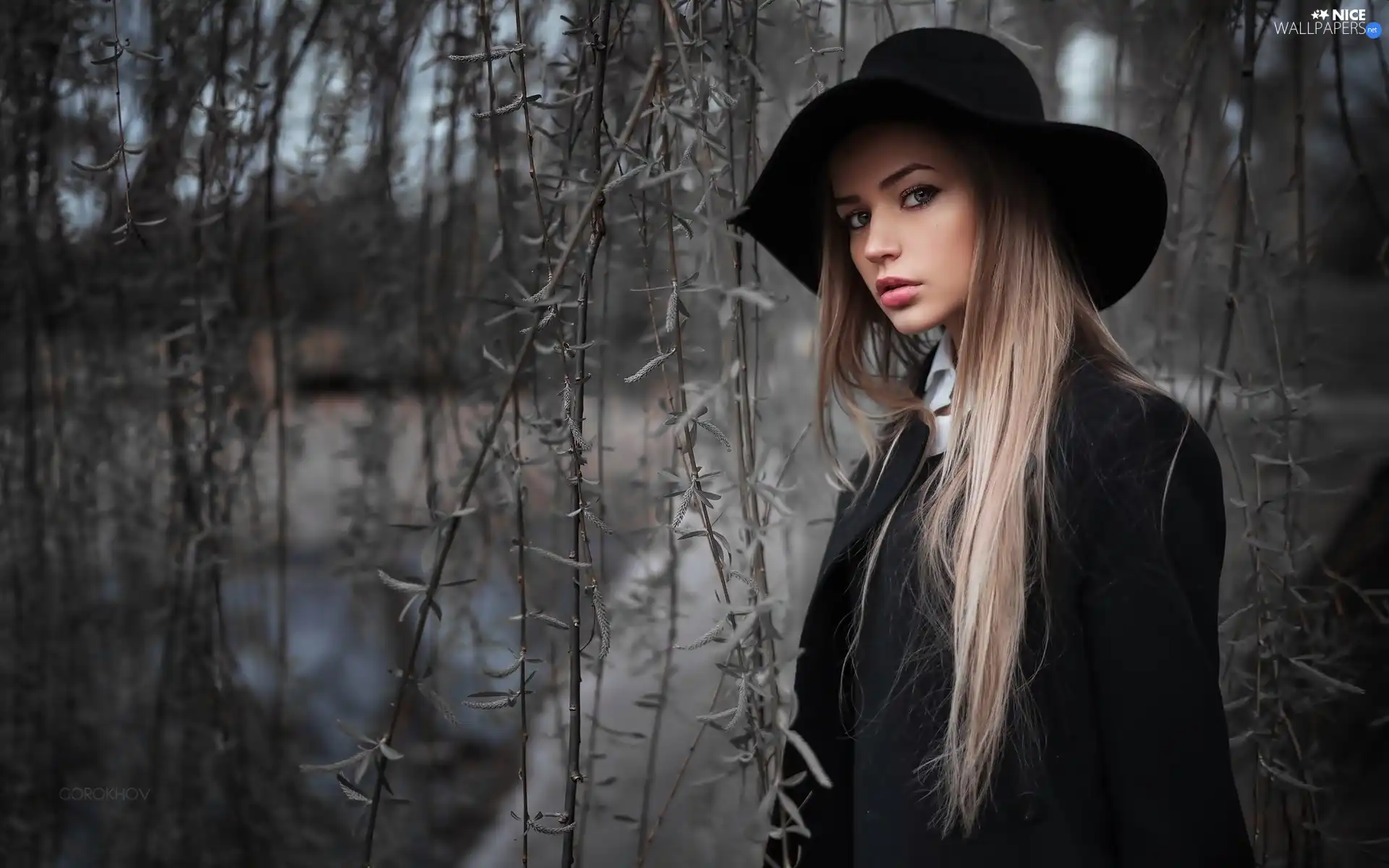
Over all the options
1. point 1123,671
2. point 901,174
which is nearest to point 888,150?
point 901,174

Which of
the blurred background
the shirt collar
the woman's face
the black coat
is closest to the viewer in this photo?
the black coat

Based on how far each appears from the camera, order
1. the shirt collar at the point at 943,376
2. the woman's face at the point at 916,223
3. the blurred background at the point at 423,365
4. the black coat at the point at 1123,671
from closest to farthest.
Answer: the black coat at the point at 1123,671
the woman's face at the point at 916,223
the shirt collar at the point at 943,376
the blurred background at the point at 423,365

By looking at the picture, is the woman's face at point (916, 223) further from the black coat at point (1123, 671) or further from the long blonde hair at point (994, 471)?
the black coat at point (1123, 671)

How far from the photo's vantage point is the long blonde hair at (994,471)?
78cm

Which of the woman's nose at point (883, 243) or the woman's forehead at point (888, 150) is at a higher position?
the woman's forehead at point (888, 150)

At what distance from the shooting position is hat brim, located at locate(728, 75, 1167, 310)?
0.82m

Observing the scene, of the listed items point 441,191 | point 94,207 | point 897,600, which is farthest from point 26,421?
point 897,600

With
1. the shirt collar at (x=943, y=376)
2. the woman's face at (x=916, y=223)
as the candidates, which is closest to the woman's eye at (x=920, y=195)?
the woman's face at (x=916, y=223)

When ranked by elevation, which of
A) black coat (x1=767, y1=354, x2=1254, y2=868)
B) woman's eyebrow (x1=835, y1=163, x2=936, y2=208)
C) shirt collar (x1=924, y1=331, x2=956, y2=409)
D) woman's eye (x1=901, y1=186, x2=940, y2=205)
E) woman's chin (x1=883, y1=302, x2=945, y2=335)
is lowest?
black coat (x1=767, y1=354, x2=1254, y2=868)

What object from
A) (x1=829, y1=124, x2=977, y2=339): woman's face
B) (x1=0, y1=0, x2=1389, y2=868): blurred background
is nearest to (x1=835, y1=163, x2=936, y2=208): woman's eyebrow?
(x1=829, y1=124, x2=977, y2=339): woman's face

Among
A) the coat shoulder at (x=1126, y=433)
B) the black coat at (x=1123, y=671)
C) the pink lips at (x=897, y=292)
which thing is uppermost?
the pink lips at (x=897, y=292)

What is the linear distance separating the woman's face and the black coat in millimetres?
125

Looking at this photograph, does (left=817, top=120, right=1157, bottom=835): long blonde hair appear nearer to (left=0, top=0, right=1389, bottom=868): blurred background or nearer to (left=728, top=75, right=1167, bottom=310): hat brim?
(left=728, top=75, right=1167, bottom=310): hat brim

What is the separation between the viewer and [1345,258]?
1.68 meters
